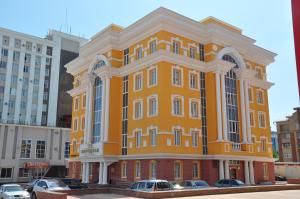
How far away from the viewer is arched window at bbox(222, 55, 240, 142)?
39.3 m

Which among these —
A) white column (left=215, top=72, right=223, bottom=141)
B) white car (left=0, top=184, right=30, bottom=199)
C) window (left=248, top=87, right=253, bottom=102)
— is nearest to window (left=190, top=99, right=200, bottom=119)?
white column (left=215, top=72, right=223, bottom=141)

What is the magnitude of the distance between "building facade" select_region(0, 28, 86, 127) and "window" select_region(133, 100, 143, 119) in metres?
37.8

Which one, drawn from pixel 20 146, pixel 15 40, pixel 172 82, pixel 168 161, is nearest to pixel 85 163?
pixel 168 161

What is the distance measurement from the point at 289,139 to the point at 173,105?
184 feet

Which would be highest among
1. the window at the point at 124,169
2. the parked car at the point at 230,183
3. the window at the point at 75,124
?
the window at the point at 75,124

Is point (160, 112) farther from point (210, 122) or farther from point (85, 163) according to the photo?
point (85, 163)

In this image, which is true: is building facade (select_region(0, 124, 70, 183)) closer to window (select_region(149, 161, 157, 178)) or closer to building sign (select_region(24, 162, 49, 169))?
building sign (select_region(24, 162, 49, 169))

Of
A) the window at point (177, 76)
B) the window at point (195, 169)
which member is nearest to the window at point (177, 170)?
the window at point (195, 169)

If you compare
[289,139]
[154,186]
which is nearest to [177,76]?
[154,186]

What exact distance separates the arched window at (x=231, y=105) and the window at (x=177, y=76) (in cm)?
699

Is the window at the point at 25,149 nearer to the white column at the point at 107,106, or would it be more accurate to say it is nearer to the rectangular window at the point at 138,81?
the white column at the point at 107,106

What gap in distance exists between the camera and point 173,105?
116ft

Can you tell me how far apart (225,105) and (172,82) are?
7.42m

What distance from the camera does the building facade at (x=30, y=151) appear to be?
59.0 meters
